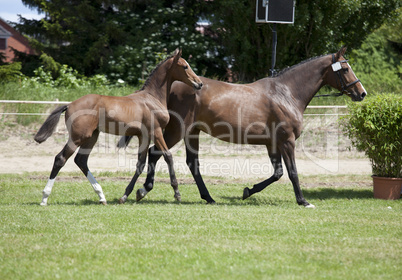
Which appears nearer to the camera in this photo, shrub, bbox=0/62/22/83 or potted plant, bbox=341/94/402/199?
potted plant, bbox=341/94/402/199

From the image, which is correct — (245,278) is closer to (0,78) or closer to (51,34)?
(0,78)

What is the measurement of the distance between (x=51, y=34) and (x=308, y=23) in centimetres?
915

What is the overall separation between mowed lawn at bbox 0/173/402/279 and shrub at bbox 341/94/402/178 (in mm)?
792

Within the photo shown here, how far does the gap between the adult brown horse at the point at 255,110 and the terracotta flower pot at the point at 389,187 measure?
1739 mm

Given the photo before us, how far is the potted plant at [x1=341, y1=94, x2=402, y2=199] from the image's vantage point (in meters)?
8.41

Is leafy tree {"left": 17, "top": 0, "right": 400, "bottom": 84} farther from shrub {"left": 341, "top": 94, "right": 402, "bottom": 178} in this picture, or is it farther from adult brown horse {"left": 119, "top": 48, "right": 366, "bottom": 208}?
adult brown horse {"left": 119, "top": 48, "right": 366, "bottom": 208}

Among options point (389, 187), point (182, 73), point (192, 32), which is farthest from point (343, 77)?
point (192, 32)

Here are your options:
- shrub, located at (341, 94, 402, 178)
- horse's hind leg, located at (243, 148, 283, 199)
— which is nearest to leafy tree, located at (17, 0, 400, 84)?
shrub, located at (341, 94, 402, 178)

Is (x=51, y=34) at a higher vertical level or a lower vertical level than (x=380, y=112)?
higher

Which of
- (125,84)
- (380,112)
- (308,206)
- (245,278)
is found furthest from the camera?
(125,84)

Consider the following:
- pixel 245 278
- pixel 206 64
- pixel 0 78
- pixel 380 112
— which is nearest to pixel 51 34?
pixel 0 78

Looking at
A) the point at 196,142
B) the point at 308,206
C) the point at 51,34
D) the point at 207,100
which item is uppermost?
the point at 51,34

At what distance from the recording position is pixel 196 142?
306 inches

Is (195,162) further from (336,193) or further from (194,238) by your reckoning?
(336,193)
